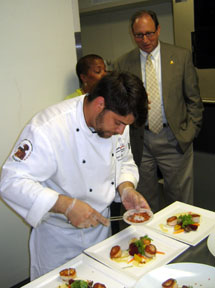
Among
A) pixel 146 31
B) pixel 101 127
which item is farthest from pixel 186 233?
pixel 146 31

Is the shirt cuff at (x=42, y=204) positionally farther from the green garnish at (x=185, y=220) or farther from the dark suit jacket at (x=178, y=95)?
the dark suit jacket at (x=178, y=95)

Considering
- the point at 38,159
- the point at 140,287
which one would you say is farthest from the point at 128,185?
the point at 140,287

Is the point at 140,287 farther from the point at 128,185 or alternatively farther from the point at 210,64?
the point at 210,64

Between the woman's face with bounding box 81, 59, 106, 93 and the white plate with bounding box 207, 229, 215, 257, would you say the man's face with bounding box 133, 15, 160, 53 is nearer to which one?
the woman's face with bounding box 81, 59, 106, 93

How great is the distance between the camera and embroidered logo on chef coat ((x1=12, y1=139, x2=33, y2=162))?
1.22 metres

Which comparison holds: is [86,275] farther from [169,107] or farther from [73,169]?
[169,107]

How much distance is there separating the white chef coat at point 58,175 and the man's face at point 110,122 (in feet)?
0.28

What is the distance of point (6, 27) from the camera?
1.89m

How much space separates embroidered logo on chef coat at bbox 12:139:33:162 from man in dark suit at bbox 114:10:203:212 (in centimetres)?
117

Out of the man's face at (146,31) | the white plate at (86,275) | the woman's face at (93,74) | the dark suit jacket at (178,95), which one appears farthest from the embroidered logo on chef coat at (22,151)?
the man's face at (146,31)

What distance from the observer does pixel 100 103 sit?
1.21 meters

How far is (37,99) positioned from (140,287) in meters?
1.43

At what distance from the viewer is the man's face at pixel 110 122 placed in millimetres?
1199

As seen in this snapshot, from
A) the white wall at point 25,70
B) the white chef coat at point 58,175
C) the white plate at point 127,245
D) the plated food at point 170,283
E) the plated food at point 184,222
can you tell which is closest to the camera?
the plated food at point 170,283
